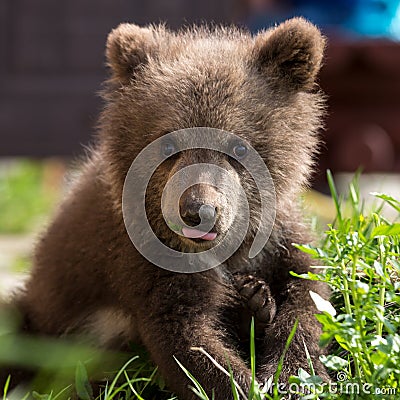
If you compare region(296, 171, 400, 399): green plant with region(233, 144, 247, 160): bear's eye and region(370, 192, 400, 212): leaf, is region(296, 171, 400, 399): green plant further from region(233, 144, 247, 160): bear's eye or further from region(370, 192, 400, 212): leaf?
region(233, 144, 247, 160): bear's eye

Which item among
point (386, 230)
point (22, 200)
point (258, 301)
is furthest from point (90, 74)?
point (386, 230)

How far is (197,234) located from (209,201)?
6.1 inches

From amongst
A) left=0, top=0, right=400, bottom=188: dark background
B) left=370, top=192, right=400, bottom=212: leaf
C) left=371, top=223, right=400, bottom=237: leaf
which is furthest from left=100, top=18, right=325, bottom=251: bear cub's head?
left=0, top=0, right=400, bottom=188: dark background

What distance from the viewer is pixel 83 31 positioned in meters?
10.8

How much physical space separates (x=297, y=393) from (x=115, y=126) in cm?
161

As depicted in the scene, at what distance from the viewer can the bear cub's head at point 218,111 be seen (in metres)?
3.85

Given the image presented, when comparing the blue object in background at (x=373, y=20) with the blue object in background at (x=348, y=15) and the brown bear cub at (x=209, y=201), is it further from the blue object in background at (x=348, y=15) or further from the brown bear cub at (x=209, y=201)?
the brown bear cub at (x=209, y=201)

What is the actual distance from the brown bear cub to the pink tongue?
0.05 metres

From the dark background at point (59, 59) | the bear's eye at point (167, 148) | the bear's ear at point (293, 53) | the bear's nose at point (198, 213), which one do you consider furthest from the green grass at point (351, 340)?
the dark background at point (59, 59)

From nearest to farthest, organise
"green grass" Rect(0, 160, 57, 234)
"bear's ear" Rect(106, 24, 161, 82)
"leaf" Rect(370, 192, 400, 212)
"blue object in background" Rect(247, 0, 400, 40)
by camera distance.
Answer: "leaf" Rect(370, 192, 400, 212) < "bear's ear" Rect(106, 24, 161, 82) < "blue object in background" Rect(247, 0, 400, 40) < "green grass" Rect(0, 160, 57, 234)

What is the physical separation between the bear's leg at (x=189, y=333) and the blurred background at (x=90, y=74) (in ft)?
20.6

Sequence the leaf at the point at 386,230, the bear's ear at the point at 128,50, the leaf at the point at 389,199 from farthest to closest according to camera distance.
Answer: the bear's ear at the point at 128,50 → the leaf at the point at 389,199 → the leaf at the point at 386,230

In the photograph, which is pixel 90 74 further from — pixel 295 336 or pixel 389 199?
pixel 389 199

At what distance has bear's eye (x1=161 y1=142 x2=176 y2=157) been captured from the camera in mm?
3900
